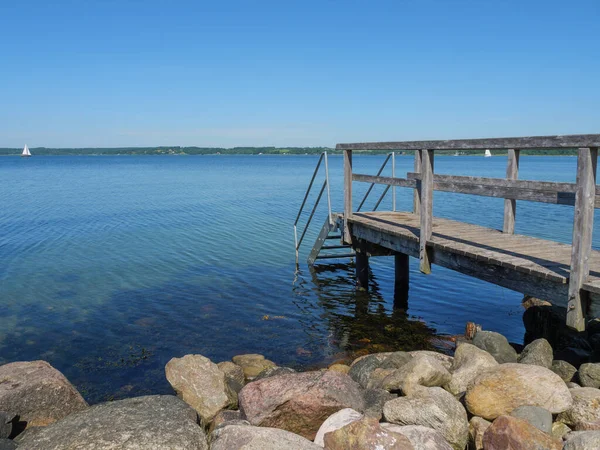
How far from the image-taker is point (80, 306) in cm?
1337

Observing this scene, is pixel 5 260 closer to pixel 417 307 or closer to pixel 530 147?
pixel 417 307

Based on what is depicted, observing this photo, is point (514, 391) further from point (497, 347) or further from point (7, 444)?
point (7, 444)

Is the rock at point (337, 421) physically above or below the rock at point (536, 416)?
below

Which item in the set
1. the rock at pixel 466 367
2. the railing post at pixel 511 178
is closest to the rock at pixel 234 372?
the rock at pixel 466 367

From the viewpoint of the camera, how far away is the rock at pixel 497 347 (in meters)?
7.68

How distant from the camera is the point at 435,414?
18.0 feet

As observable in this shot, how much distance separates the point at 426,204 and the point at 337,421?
4.33m

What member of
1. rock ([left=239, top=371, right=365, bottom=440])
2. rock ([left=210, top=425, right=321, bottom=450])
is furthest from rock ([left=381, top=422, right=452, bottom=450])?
rock ([left=239, top=371, right=365, bottom=440])

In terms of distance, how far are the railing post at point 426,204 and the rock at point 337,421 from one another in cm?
381

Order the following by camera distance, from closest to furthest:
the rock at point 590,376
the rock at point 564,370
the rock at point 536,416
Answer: the rock at point 536,416, the rock at point 590,376, the rock at point 564,370

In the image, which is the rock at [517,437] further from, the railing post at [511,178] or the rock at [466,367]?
the railing post at [511,178]

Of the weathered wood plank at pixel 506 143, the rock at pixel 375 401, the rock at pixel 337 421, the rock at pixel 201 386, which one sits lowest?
the rock at pixel 201 386

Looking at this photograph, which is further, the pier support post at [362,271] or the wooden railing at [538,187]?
the pier support post at [362,271]

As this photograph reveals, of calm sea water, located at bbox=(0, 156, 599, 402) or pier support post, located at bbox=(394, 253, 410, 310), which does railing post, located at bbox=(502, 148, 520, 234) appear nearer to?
calm sea water, located at bbox=(0, 156, 599, 402)
